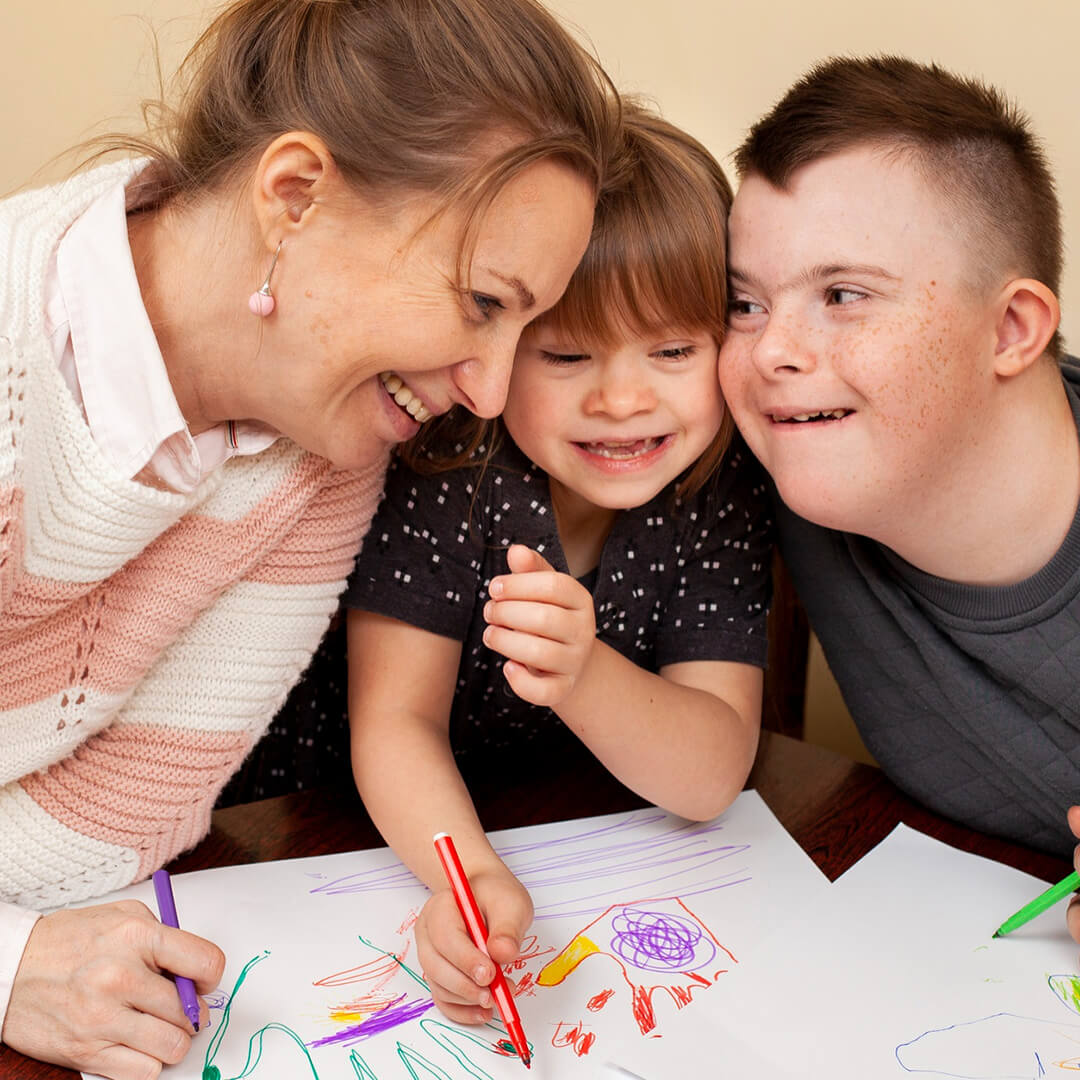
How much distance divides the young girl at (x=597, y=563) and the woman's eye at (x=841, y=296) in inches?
3.7

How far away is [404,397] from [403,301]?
11 centimetres

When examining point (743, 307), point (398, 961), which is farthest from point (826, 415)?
point (398, 961)

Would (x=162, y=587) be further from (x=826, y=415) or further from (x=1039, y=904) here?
(x=1039, y=904)

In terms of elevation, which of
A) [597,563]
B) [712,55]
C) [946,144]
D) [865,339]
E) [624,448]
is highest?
[712,55]

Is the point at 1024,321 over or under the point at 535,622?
over

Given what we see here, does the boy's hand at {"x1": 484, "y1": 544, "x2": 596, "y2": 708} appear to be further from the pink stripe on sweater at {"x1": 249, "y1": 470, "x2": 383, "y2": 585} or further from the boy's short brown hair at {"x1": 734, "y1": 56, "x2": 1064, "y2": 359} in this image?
the boy's short brown hair at {"x1": 734, "y1": 56, "x2": 1064, "y2": 359}

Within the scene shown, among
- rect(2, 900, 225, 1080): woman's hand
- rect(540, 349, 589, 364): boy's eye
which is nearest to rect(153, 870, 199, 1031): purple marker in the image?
rect(2, 900, 225, 1080): woman's hand

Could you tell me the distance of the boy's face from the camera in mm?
774

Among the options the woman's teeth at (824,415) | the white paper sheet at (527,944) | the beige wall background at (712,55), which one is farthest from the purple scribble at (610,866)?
the beige wall background at (712,55)

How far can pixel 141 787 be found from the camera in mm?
795

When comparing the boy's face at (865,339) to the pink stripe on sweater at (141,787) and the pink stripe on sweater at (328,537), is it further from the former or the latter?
the pink stripe on sweater at (141,787)

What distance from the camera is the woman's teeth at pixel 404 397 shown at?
80 cm

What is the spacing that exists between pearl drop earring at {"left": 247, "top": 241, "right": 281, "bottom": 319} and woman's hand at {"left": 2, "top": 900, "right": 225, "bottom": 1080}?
0.37 meters

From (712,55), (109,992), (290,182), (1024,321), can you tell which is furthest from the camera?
(712,55)
